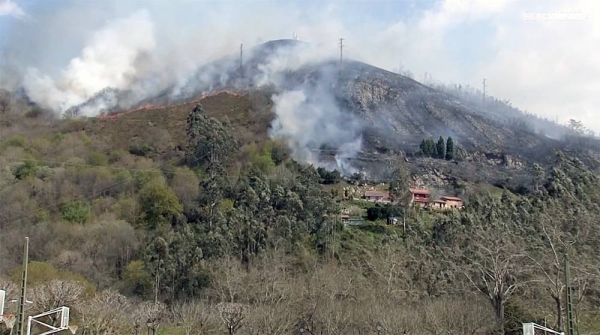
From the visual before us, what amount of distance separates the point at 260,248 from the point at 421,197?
112 feet

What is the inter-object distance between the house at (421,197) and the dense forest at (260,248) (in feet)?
8.63

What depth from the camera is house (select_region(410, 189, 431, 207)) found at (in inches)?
3266

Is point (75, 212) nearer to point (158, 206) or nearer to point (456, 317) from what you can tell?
point (158, 206)

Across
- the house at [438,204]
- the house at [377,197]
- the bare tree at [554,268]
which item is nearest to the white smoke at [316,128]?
the house at [377,197]

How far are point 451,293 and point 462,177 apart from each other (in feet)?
174

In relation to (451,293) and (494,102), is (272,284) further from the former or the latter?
(494,102)

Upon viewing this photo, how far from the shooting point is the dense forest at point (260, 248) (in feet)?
132

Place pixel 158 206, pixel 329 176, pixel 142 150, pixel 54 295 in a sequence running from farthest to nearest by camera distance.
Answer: pixel 142 150 < pixel 329 176 < pixel 158 206 < pixel 54 295

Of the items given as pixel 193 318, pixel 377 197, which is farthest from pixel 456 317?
pixel 377 197

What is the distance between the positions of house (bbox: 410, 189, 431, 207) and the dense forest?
2.63 metres

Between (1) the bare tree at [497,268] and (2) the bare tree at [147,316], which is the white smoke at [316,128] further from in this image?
(2) the bare tree at [147,316]

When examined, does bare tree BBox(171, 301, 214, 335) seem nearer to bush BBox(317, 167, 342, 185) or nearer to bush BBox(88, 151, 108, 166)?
bush BBox(317, 167, 342, 185)

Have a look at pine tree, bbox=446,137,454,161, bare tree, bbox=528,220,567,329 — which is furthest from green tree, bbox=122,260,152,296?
pine tree, bbox=446,137,454,161

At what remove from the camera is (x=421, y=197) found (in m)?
86.0
